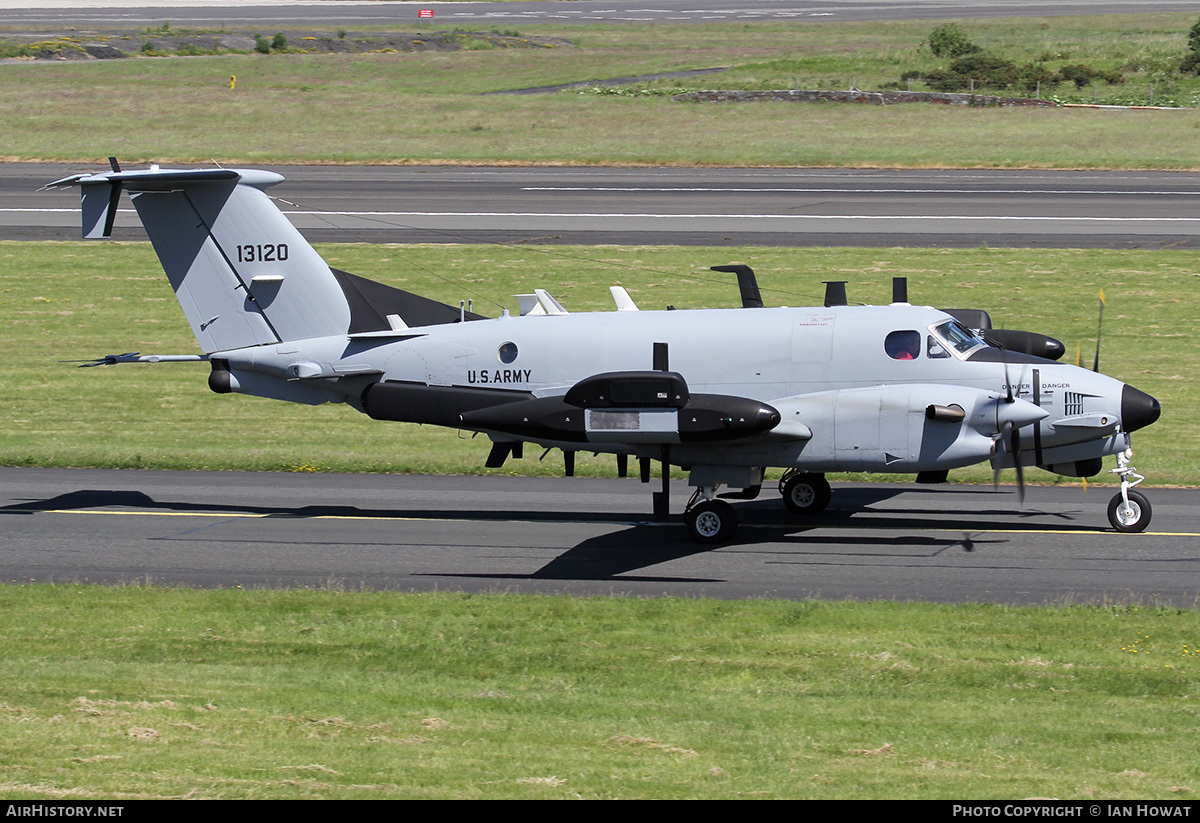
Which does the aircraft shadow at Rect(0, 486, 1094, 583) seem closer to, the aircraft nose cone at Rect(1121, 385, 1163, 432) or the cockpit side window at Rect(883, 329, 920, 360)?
the aircraft nose cone at Rect(1121, 385, 1163, 432)

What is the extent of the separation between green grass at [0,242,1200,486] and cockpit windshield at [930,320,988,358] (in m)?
4.68

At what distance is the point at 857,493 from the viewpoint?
2036 centimetres

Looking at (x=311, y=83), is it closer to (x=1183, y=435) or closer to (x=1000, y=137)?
(x=1000, y=137)

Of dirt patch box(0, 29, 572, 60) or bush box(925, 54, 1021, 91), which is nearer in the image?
bush box(925, 54, 1021, 91)

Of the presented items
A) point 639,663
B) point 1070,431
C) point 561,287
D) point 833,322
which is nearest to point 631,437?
point 833,322

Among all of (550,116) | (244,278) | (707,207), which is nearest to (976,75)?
(550,116)

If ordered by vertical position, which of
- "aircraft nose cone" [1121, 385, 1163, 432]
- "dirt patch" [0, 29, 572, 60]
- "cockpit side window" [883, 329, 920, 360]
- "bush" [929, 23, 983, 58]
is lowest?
"aircraft nose cone" [1121, 385, 1163, 432]

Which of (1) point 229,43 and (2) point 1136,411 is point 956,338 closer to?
(2) point 1136,411

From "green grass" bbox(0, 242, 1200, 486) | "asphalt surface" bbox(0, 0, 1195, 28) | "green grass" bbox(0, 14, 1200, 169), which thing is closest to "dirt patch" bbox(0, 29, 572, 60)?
"green grass" bbox(0, 14, 1200, 169)

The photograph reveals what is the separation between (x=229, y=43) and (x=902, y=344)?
86.7 metres

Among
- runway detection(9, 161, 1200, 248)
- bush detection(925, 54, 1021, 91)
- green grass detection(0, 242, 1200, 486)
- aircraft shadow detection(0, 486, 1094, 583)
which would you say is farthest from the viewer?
bush detection(925, 54, 1021, 91)

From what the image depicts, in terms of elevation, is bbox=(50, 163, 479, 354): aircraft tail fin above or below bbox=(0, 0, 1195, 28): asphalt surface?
below

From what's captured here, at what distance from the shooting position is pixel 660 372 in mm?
16375

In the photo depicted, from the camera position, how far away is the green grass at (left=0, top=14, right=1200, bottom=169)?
55.2 meters
